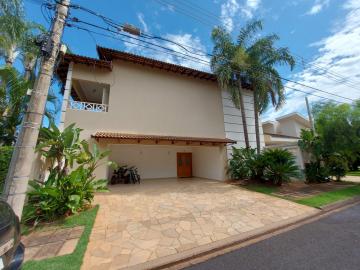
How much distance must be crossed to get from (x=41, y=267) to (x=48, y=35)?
5.04 m

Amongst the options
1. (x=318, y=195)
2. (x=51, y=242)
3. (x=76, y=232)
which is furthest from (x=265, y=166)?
(x=51, y=242)

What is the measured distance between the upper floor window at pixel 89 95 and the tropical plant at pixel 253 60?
7.17m

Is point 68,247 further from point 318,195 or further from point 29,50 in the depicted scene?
point 29,50

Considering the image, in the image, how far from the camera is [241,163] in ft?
38.9

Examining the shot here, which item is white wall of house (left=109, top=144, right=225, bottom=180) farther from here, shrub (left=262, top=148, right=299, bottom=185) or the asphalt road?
the asphalt road

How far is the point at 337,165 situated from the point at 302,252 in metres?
12.1

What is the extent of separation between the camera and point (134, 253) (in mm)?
3701

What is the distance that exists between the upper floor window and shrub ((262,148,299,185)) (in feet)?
32.3

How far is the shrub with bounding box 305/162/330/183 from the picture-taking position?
12055mm

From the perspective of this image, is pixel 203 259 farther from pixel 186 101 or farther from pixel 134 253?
pixel 186 101

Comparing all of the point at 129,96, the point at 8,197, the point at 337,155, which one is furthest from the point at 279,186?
the point at 8,197

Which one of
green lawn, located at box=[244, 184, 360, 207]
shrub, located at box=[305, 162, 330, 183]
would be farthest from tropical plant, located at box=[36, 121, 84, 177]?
shrub, located at box=[305, 162, 330, 183]

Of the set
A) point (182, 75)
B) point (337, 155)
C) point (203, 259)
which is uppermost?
point (182, 75)

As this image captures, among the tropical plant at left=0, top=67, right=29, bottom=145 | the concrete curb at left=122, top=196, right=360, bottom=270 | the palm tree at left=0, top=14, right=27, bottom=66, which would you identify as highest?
the palm tree at left=0, top=14, right=27, bottom=66
